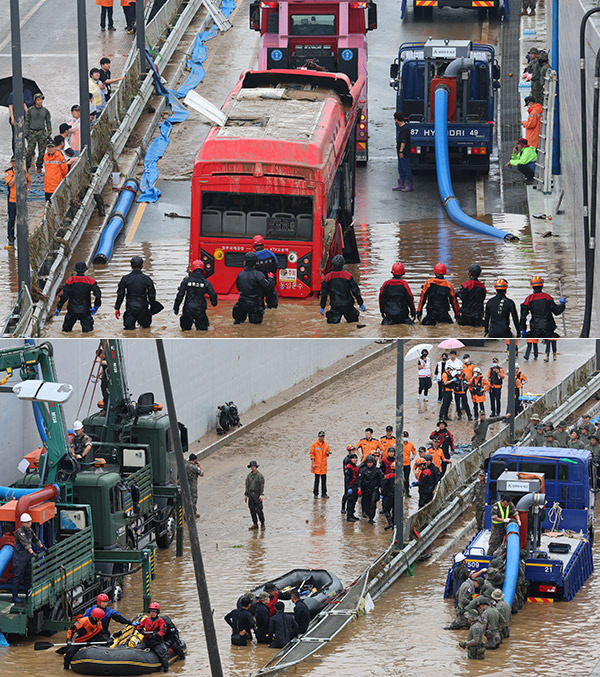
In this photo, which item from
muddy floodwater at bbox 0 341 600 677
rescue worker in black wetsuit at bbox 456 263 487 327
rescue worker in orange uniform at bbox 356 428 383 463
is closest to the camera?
muddy floodwater at bbox 0 341 600 677

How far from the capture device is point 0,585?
2203 cm

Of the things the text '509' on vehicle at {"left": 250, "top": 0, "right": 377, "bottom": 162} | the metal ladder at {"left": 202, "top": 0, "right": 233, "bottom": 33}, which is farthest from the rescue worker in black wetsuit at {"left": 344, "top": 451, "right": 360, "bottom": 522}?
the metal ladder at {"left": 202, "top": 0, "right": 233, "bottom": 33}

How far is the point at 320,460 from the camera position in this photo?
31141 millimetres

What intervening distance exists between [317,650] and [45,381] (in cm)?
574

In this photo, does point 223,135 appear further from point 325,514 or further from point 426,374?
point 426,374

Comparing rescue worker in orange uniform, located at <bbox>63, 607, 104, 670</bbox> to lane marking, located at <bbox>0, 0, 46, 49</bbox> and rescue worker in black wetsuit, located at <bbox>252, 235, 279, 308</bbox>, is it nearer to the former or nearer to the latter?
rescue worker in black wetsuit, located at <bbox>252, 235, 279, 308</bbox>

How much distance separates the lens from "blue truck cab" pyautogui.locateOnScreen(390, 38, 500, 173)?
3378 cm

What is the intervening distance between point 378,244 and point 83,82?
715 centimetres

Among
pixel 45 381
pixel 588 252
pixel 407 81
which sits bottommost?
pixel 45 381

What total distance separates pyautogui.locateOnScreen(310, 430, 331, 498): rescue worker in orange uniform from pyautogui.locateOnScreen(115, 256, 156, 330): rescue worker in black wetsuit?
24.8ft

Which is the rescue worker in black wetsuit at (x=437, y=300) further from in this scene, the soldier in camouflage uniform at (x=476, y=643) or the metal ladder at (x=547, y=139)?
the metal ladder at (x=547, y=139)

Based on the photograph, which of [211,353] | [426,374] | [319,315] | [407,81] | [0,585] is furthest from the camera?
[426,374]

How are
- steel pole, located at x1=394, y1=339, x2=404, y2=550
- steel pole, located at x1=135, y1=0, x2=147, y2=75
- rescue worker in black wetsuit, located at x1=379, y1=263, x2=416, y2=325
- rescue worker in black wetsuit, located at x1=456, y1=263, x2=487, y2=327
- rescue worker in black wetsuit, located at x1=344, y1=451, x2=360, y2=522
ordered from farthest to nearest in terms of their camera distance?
steel pole, located at x1=135, y1=0, x2=147, y2=75
rescue worker in black wetsuit, located at x1=344, y1=451, x2=360, y2=522
steel pole, located at x1=394, y1=339, x2=404, y2=550
rescue worker in black wetsuit, located at x1=456, y1=263, x2=487, y2=327
rescue worker in black wetsuit, located at x1=379, y1=263, x2=416, y2=325

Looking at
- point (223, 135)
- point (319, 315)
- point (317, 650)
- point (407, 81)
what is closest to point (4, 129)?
point (407, 81)
